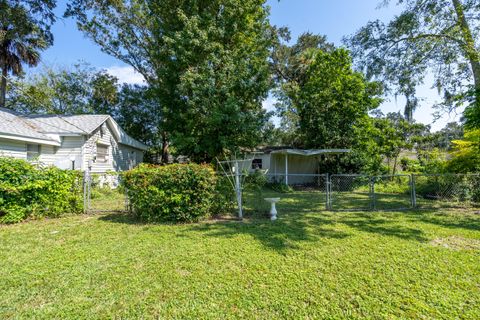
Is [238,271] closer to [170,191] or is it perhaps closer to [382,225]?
[170,191]

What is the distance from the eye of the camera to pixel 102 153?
39.5 ft

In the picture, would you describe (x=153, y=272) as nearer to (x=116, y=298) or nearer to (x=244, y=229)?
(x=116, y=298)

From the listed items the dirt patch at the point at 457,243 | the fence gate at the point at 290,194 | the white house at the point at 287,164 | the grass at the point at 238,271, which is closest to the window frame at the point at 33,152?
the grass at the point at 238,271

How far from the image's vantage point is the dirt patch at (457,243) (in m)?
4.14

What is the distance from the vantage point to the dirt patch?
4141 millimetres

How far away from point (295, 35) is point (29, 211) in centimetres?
2356

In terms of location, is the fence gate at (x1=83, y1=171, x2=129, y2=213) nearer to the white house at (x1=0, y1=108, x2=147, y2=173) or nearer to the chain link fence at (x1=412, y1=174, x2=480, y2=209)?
the white house at (x1=0, y1=108, x2=147, y2=173)

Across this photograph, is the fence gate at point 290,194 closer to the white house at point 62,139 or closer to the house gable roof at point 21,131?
the white house at point 62,139

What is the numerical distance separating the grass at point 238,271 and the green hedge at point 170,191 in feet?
1.31

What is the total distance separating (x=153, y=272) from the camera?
10.4ft

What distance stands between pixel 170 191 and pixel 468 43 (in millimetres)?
11266

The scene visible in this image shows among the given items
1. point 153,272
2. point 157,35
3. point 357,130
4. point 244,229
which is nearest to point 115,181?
point 157,35

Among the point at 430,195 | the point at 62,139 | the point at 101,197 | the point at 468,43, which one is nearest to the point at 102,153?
the point at 62,139

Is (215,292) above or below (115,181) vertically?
below
